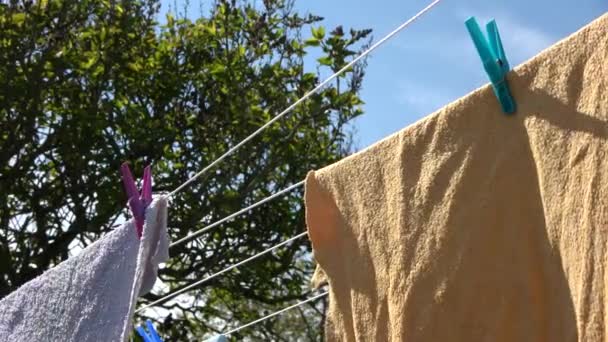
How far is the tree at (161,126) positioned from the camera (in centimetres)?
341

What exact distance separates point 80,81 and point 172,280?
25.6 inches

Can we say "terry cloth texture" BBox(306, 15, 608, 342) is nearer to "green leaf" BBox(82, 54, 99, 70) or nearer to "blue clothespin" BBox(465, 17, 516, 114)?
"blue clothespin" BBox(465, 17, 516, 114)

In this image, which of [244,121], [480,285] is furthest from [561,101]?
[244,121]

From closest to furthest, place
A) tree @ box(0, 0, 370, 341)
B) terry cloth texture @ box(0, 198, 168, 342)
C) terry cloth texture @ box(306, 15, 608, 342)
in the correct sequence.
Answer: terry cloth texture @ box(306, 15, 608, 342)
terry cloth texture @ box(0, 198, 168, 342)
tree @ box(0, 0, 370, 341)

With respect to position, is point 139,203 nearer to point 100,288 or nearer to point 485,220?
point 100,288

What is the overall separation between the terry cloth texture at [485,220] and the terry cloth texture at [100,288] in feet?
1.14

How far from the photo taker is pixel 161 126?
3529 mm

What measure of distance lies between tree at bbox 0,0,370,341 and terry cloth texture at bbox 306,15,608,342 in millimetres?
2129

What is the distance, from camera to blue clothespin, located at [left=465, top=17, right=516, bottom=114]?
3.43ft

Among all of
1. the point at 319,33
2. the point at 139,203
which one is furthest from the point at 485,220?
the point at 319,33

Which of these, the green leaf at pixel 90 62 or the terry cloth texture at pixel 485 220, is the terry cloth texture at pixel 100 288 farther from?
the green leaf at pixel 90 62

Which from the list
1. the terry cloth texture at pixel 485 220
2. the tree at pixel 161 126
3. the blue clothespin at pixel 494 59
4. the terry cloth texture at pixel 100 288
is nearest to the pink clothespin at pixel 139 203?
the terry cloth texture at pixel 100 288

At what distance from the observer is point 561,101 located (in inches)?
39.0

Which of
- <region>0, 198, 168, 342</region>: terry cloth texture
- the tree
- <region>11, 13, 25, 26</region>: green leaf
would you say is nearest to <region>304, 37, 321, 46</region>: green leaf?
the tree
